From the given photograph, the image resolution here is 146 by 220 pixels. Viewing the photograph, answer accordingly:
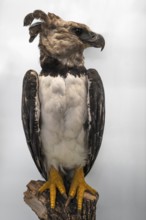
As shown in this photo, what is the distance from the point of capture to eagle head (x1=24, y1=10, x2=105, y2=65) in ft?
4.72

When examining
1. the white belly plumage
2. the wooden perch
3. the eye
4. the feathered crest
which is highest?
the feathered crest

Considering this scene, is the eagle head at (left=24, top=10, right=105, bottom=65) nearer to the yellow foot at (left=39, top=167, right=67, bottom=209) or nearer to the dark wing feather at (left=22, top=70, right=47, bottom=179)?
the dark wing feather at (left=22, top=70, right=47, bottom=179)

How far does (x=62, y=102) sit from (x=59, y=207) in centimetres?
46

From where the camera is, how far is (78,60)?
147cm

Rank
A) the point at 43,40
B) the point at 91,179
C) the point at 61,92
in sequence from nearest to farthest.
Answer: the point at 61,92 → the point at 43,40 → the point at 91,179

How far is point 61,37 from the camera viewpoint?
1.44 m

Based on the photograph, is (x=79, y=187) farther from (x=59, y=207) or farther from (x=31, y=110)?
(x=31, y=110)

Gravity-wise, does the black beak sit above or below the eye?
below

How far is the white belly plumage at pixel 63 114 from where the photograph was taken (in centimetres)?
138

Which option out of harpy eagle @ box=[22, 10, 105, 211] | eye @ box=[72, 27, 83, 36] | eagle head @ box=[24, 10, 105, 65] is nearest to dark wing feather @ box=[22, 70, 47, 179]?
harpy eagle @ box=[22, 10, 105, 211]

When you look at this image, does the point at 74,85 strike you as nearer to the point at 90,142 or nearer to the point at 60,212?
the point at 90,142

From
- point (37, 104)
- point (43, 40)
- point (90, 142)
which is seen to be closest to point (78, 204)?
point (90, 142)

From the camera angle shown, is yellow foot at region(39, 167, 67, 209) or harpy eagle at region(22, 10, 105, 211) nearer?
harpy eagle at region(22, 10, 105, 211)

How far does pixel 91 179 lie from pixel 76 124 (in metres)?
0.65
